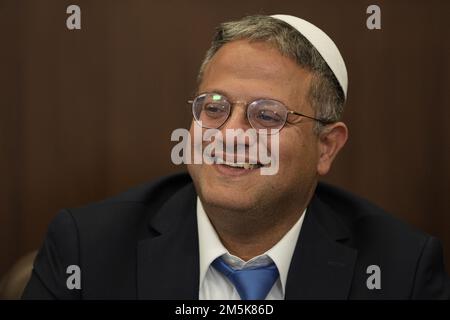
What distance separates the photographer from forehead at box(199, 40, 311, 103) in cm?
172

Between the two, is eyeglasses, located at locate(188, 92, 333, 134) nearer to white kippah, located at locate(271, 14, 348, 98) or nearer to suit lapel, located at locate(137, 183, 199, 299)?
white kippah, located at locate(271, 14, 348, 98)

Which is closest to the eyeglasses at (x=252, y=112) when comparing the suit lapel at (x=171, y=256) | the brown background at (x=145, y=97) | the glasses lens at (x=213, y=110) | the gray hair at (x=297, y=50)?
the glasses lens at (x=213, y=110)

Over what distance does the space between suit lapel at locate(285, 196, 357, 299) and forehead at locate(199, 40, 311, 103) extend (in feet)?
1.34

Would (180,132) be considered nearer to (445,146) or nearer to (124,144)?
(124,144)

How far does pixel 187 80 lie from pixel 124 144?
1.07ft

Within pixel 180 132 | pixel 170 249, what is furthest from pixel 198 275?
pixel 180 132

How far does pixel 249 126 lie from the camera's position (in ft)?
5.59

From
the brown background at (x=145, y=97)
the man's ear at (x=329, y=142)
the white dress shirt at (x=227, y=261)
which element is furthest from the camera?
the brown background at (x=145, y=97)

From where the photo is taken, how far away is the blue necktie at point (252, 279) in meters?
1.76

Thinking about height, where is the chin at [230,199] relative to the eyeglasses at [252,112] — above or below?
below

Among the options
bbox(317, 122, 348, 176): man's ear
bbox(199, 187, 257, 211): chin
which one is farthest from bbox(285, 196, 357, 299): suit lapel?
bbox(199, 187, 257, 211): chin

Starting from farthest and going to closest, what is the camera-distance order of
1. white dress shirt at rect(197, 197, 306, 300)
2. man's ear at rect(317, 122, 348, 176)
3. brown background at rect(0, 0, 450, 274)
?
brown background at rect(0, 0, 450, 274)
man's ear at rect(317, 122, 348, 176)
white dress shirt at rect(197, 197, 306, 300)

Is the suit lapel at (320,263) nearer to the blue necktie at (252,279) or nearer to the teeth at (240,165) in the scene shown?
the blue necktie at (252,279)
